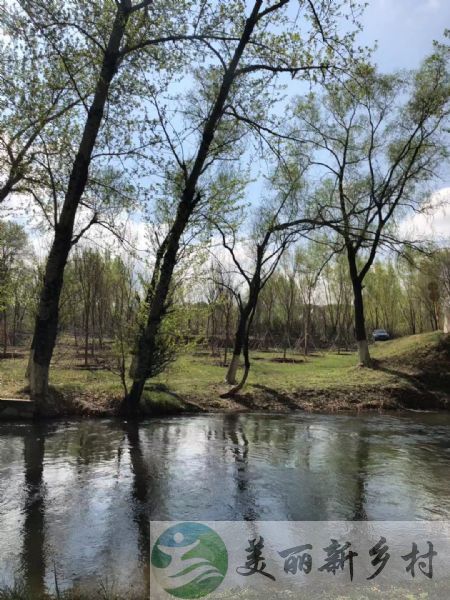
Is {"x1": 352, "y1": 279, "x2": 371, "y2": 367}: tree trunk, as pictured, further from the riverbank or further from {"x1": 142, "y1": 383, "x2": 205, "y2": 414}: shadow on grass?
{"x1": 142, "y1": 383, "x2": 205, "y2": 414}: shadow on grass

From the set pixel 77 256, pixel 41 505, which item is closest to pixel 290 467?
pixel 41 505

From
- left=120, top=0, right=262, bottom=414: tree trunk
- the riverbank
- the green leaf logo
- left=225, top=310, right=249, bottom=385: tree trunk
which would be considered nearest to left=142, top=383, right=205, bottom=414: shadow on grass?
the riverbank

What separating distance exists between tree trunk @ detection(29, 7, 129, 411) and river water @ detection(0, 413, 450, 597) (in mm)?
2096

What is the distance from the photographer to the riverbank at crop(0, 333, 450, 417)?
1545 cm

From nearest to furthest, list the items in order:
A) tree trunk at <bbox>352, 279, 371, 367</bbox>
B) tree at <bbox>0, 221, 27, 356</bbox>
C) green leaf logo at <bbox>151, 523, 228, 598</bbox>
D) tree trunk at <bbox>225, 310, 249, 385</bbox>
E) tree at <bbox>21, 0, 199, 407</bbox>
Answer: green leaf logo at <bbox>151, 523, 228, 598</bbox>, tree at <bbox>21, 0, 199, 407</bbox>, tree trunk at <bbox>225, 310, 249, 385</bbox>, tree at <bbox>0, 221, 27, 356</bbox>, tree trunk at <bbox>352, 279, 371, 367</bbox>

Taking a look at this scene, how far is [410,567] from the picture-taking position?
4.97 metres

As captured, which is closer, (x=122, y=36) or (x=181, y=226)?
(x=122, y=36)

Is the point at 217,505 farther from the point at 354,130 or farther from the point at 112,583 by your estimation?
the point at 354,130

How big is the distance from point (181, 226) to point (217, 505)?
807cm

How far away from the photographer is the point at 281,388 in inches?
750

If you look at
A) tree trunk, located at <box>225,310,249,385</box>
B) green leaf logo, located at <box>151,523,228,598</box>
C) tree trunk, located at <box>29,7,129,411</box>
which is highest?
tree trunk, located at <box>29,7,129,411</box>

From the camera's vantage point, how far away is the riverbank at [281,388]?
50.7 ft

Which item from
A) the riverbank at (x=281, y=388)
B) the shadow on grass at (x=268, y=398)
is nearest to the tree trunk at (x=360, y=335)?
the riverbank at (x=281, y=388)

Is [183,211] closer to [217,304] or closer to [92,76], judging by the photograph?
[92,76]
